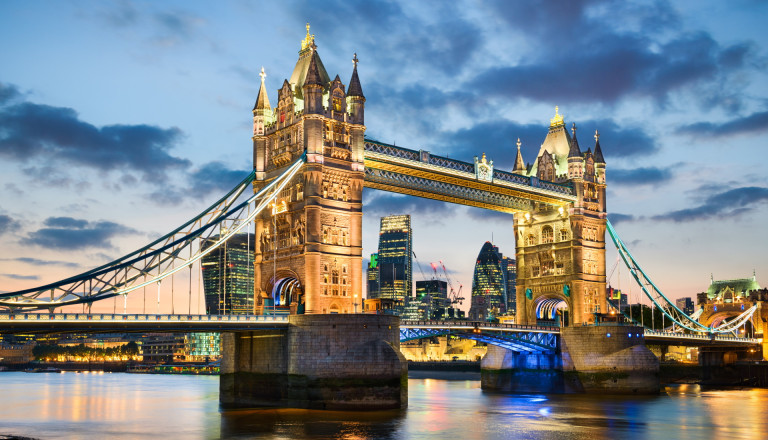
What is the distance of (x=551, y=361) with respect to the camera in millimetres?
88500

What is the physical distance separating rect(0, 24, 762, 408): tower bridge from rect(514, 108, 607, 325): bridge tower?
0.15 metres

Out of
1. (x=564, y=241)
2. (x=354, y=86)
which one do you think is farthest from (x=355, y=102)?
(x=564, y=241)

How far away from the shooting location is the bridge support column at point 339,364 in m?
Result: 58.3

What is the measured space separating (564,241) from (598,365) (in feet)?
49.7

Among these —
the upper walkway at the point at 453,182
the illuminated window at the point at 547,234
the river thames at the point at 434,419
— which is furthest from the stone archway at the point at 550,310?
the river thames at the point at 434,419

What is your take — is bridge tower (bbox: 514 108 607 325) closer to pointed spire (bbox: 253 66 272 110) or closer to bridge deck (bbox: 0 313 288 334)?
pointed spire (bbox: 253 66 272 110)

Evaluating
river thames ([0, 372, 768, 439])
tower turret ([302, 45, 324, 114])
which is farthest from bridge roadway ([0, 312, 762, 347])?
tower turret ([302, 45, 324, 114])

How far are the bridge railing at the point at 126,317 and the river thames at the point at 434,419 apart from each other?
6.76m

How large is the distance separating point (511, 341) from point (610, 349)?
986cm

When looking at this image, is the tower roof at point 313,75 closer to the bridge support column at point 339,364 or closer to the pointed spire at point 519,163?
the bridge support column at point 339,364

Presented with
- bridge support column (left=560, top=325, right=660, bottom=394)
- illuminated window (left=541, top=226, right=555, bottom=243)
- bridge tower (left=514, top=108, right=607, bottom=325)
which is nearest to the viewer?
bridge support column (left=560, top=325, right=660, bottom=394)

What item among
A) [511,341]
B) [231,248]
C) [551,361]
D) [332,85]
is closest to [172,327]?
[332,85]

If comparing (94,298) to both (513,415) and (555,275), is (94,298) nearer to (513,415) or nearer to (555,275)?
(513,415)

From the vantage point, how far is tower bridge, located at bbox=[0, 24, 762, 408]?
59000mm
